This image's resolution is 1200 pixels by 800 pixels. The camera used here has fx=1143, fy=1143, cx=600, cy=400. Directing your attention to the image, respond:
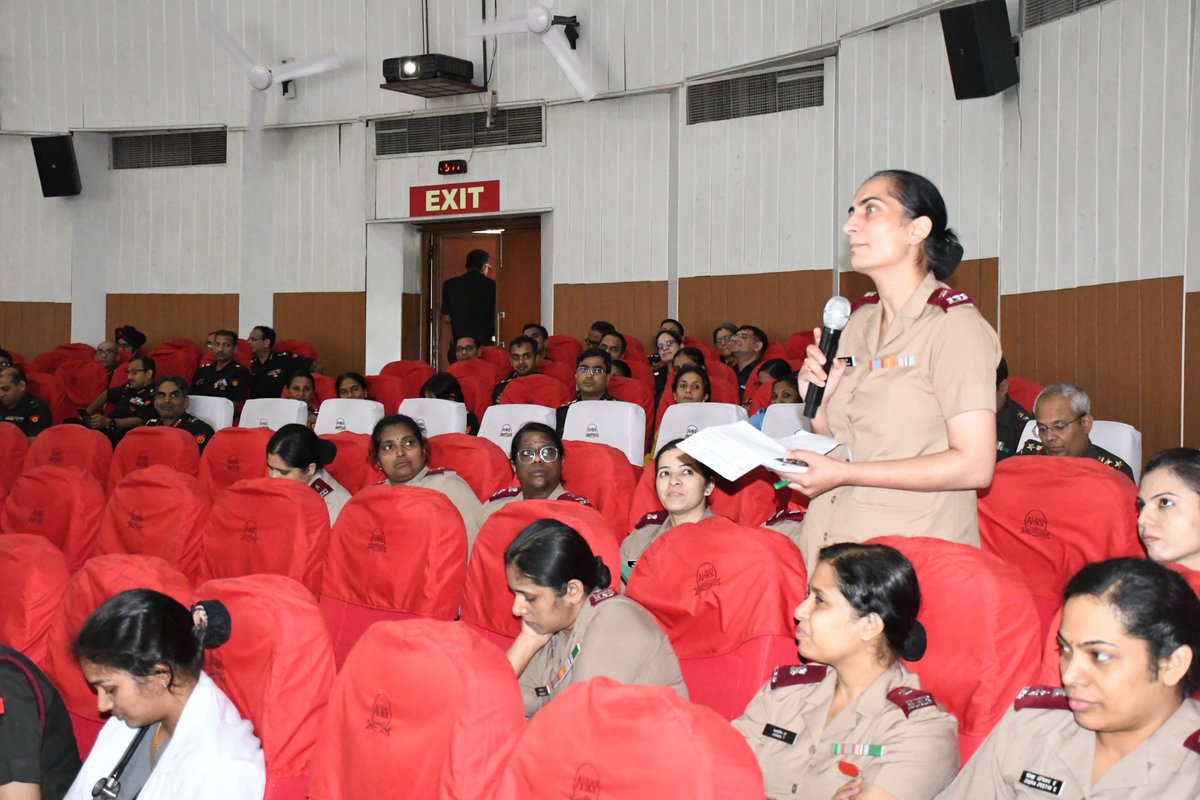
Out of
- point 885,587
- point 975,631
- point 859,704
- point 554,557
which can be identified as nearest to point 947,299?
point 885,587

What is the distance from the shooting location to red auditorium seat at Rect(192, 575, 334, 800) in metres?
2.51

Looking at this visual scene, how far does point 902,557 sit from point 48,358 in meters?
9.33

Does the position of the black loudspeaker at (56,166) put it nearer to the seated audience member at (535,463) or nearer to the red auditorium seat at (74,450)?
the red auditorium seat at (74,450)

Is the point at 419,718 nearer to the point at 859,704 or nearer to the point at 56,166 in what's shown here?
the point at 859,704

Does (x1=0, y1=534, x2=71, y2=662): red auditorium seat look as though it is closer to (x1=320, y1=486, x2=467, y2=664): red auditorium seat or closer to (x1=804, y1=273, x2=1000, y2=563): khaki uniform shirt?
(x1=320, y1=486, x2=467, y2=664): red auditorium seat

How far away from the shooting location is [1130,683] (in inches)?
68.3

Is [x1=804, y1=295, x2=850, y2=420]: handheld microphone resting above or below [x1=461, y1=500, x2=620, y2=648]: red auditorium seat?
above

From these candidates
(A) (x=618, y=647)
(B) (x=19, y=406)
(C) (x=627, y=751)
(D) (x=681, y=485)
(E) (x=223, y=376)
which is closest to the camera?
(C) (x=627, y=751)

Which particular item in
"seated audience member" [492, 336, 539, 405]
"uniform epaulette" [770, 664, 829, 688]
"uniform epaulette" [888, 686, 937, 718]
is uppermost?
"seated audience member" [492, 336, 539, 405]

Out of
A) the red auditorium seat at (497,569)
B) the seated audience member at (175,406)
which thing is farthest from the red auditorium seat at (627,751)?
the seated audience member at (175,406)

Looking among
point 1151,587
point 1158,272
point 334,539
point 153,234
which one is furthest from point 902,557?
point 153,234

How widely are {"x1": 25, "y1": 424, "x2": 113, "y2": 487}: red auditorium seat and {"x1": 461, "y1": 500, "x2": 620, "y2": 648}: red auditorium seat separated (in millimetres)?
3306

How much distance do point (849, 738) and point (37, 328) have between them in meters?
11.5

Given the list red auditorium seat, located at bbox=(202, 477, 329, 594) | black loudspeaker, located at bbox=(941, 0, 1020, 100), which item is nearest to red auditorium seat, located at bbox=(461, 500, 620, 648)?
red auditorium seat, located at bbox=(202, 477, 329, 594)
